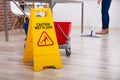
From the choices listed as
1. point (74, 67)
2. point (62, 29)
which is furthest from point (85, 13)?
point (74, 67)

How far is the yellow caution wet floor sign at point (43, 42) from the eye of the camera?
1.87m

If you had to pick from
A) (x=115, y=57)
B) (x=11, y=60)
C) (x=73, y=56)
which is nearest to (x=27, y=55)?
(x=11, y=60)

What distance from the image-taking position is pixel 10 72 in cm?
184

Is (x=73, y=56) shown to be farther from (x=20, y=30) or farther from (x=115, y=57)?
(x=20, y=30)

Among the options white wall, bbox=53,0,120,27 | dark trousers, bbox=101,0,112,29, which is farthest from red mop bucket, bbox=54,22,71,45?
white wall, bbox=53,0,120,27

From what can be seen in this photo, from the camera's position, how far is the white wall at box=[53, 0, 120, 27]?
18.5ft

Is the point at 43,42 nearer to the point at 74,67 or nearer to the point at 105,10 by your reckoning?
the point at 74,67

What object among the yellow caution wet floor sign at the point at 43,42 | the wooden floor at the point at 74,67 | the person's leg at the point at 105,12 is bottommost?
the wooden floor at the point at 74,67

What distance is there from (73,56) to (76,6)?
12.4 ft

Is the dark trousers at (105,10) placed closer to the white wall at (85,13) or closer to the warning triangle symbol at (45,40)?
the white wall at (85,13)

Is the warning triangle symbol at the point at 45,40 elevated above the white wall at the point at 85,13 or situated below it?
below

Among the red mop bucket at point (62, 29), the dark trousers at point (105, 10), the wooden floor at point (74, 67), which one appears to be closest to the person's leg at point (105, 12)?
the dark trousers at point (105, 10)

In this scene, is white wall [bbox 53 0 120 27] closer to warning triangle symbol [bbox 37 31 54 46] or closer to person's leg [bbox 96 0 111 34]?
person's leg [bbox 96 0 111 34]

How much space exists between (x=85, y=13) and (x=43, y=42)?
4.18m
